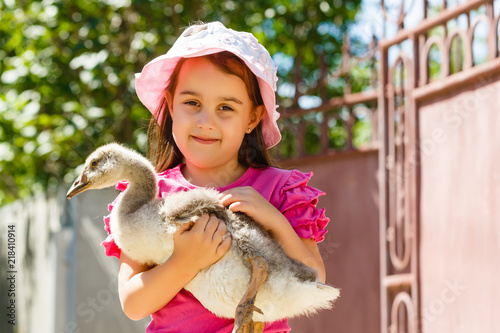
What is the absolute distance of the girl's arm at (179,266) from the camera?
2.60 metres

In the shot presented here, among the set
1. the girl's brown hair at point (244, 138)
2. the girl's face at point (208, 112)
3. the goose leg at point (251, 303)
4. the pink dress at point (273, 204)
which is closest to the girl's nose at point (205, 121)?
the girl's face at point (208, 112)

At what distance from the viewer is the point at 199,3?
830cm

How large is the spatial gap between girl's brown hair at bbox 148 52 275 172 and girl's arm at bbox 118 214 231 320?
0.67m

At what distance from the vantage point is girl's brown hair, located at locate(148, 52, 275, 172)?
9.77ft

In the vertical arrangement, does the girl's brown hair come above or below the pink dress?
above

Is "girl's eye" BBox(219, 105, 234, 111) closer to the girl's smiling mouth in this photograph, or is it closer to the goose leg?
the girl's smiling mouth

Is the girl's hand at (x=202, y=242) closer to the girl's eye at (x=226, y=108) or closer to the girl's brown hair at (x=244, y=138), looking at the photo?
the girl's eye at (x=226, y=108)

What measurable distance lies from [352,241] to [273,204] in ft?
12.0

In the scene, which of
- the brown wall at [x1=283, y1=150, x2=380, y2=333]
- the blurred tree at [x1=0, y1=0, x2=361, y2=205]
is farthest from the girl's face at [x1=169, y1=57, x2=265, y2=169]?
the blurred tree at [x1=0, y1=0, x2=361, y2=205]

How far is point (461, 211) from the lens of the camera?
491 centimetres

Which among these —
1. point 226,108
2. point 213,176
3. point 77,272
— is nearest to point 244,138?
point 213,176

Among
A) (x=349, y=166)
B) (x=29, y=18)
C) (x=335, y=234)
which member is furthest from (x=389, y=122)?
(x=29, y=18)

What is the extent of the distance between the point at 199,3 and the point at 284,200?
18.9 ft

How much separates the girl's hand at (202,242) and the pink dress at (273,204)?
1.07 feet
